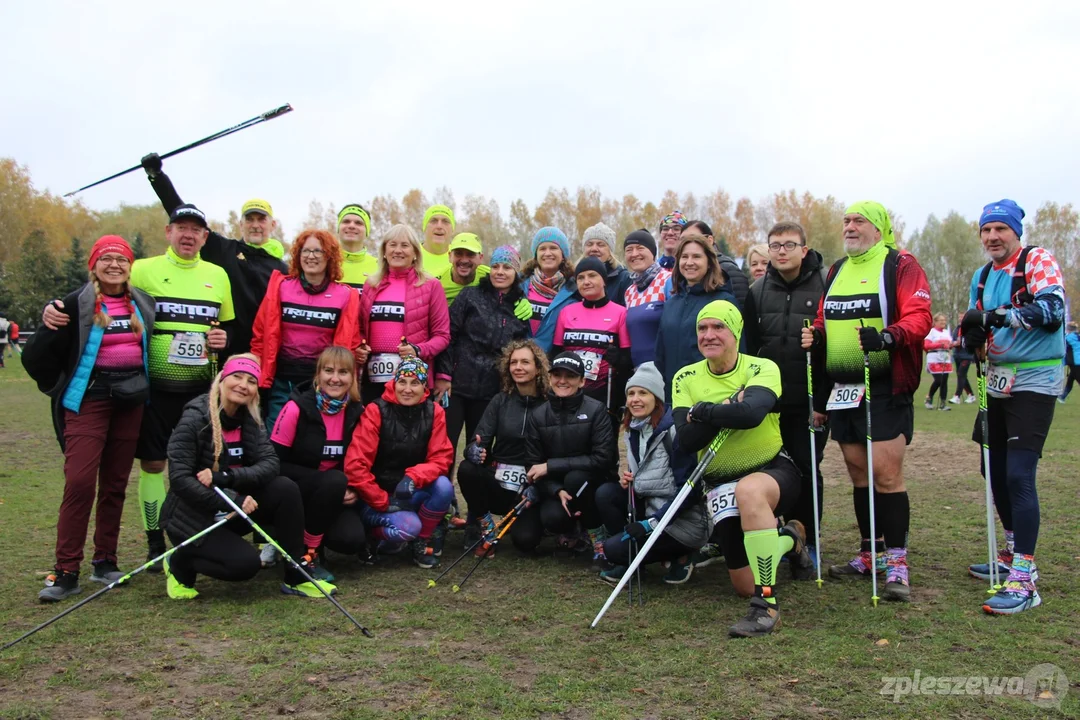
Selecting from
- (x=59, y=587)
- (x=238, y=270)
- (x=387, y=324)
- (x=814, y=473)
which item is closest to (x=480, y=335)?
(x=387, y=324)

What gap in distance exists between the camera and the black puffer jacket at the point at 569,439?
5895mm

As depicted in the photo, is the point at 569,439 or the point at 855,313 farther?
the point at 569,439

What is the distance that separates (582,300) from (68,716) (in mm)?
4430

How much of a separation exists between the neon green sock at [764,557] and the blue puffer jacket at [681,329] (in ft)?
4.53

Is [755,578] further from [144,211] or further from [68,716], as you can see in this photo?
[144,211]

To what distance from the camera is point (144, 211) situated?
210ft

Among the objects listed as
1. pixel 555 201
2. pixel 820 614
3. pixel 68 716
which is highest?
pixel 555 201

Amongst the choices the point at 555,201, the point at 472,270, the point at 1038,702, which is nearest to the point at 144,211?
the point at 555,201

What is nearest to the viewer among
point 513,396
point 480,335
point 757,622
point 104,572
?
point 757,622

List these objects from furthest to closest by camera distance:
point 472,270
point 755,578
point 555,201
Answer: point 555,201, point 472,270, point 755,578

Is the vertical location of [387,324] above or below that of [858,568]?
above

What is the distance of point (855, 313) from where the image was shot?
5180 mm

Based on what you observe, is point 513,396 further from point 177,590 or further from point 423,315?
point 177,590

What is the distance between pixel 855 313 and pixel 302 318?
377 cm
